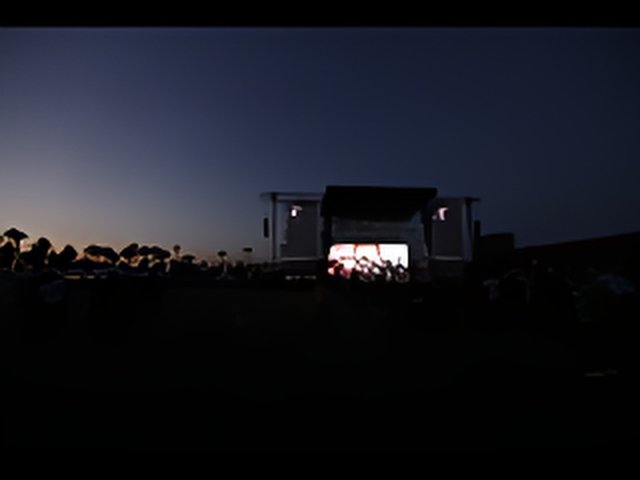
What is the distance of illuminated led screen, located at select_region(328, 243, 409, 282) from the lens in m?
9.20

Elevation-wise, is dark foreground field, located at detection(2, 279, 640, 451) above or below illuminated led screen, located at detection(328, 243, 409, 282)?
below

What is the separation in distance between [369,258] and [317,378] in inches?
221

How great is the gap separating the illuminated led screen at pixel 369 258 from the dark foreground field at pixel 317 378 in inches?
51.3

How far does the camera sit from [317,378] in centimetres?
438

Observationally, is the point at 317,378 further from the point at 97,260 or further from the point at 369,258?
the point at 97,260

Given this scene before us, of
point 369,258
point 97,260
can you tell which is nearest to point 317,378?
point 369,258

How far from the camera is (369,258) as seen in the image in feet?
32.1

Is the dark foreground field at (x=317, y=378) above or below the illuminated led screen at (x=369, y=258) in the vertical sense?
below

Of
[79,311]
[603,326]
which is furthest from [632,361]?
[79,311]

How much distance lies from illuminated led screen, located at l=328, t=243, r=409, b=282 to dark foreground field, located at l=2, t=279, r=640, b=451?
4.27 ft

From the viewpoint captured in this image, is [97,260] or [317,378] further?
[97,260]

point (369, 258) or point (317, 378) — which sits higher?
point (369, 258)

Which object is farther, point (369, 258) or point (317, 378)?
point (369, 258)

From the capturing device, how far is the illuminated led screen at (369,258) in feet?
30.2
